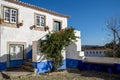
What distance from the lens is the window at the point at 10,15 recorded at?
16.8 metres

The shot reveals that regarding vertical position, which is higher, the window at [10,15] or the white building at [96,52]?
the window at [10,15]

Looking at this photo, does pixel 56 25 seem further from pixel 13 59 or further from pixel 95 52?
pixel 95 52

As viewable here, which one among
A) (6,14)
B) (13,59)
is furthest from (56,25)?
(13,59)

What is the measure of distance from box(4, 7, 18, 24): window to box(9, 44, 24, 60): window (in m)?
2.39

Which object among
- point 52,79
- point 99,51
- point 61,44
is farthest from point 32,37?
point 99,51

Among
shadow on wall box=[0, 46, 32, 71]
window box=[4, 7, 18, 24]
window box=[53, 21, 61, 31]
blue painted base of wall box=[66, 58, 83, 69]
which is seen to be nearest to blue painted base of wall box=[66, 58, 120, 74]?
blue painted base of wall box=[66, 58, 83, 69]

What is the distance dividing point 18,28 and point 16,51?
2303 millimetres

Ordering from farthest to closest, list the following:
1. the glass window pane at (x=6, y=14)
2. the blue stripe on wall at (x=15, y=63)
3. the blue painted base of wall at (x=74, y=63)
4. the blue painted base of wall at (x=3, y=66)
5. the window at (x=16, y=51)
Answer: the blue painted base of wall at (x=74, y=63), the window at (x=16, y=51), the blue stripe on wall at (x=15, y=63), the glass window pane at (x=6, y=14), the blue painted base of wall at (x=3, y=66)

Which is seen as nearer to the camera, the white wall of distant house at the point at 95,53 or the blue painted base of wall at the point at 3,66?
the blue painted base of wall at the point at 3,66

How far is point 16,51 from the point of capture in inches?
694

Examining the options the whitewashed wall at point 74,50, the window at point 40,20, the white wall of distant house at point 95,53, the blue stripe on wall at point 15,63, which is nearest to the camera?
the blue stripe on wall at point 15,63

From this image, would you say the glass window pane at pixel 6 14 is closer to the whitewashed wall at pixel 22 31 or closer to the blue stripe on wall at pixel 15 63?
the whitewashed wall at pixel 22 31

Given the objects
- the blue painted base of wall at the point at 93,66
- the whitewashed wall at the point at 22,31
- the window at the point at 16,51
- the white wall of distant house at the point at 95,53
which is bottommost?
the blue painted base of wall at the point at 93,66

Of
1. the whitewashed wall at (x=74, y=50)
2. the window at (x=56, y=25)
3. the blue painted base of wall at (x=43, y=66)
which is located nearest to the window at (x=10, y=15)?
the blue painted base of wall at (x=43, y=66)
